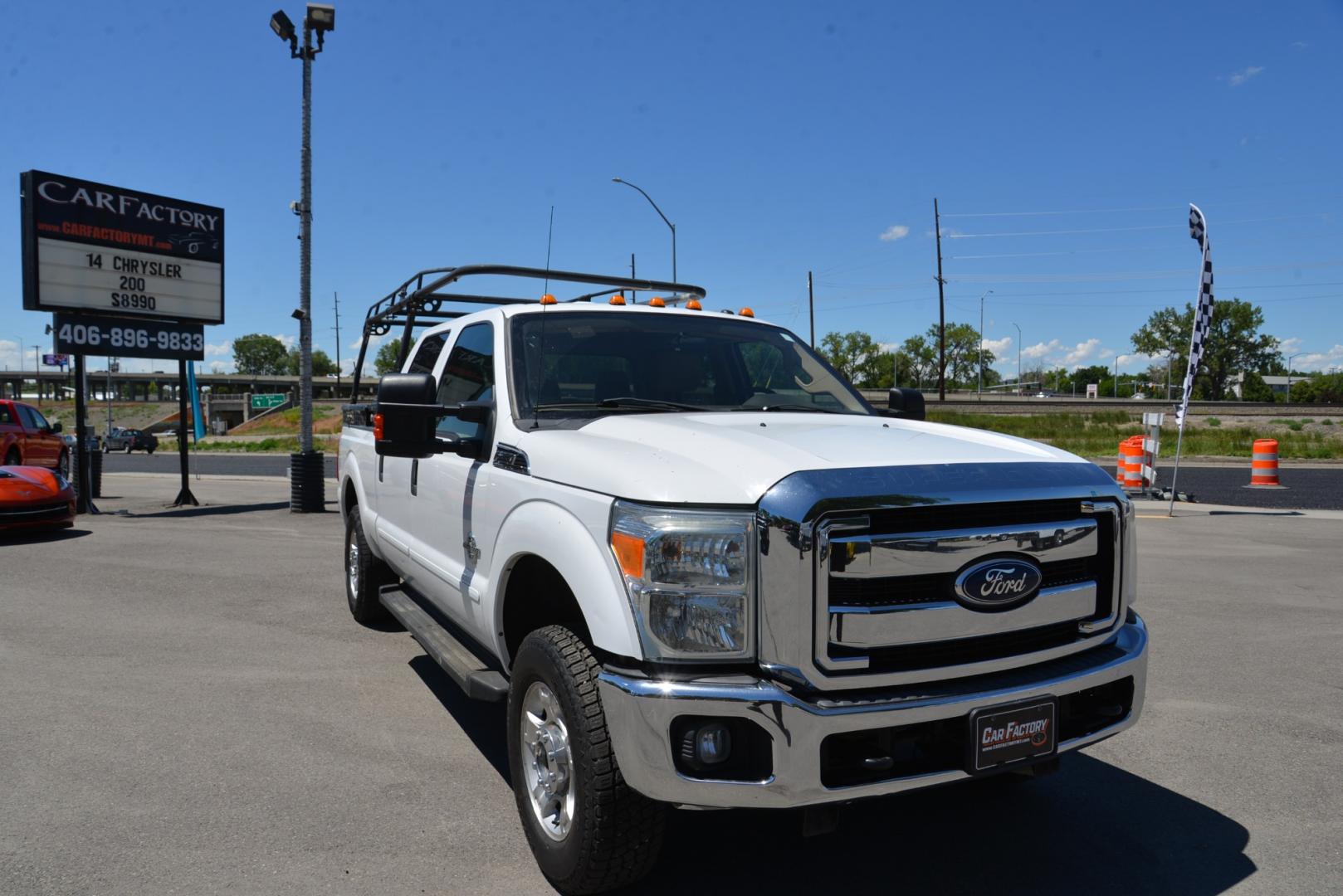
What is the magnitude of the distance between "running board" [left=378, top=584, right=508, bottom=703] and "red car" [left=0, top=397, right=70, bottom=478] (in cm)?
1610

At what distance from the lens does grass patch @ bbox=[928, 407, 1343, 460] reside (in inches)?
1246

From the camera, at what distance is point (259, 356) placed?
186125mm

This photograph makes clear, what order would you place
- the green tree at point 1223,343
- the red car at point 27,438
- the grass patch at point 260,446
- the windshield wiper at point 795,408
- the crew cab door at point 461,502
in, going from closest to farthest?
the crew cab door at point 461,502
the windshield wiper at point 795,408
the red car at point 27,438
the grass patch at point 260,446
the green tree at point 1223,343

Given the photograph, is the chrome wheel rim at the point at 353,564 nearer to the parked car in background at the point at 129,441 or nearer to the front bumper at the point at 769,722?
the front bumper at the point at 769,722

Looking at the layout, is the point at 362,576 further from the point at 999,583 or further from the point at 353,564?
the point at 999,583

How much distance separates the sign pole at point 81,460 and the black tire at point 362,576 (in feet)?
32.0

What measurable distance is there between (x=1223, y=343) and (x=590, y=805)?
140978 millimetres

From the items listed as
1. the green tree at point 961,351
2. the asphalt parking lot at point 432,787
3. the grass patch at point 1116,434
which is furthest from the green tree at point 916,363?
the asphalt parking lot at point 432,787

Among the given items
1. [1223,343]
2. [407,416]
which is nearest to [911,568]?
[407,416]

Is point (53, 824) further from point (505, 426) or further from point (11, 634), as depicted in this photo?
point (11, 634)

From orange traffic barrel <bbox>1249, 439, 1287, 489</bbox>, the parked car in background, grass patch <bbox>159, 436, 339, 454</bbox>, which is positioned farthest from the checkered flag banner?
the parked car in background

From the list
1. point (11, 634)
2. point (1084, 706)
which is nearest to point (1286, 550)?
point (1084, 706)

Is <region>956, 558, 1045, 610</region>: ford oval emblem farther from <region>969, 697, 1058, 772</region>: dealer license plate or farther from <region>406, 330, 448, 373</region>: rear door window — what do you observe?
<region>406, 330, 448, 373</region>: rear door window

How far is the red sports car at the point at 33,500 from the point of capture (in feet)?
34.1
